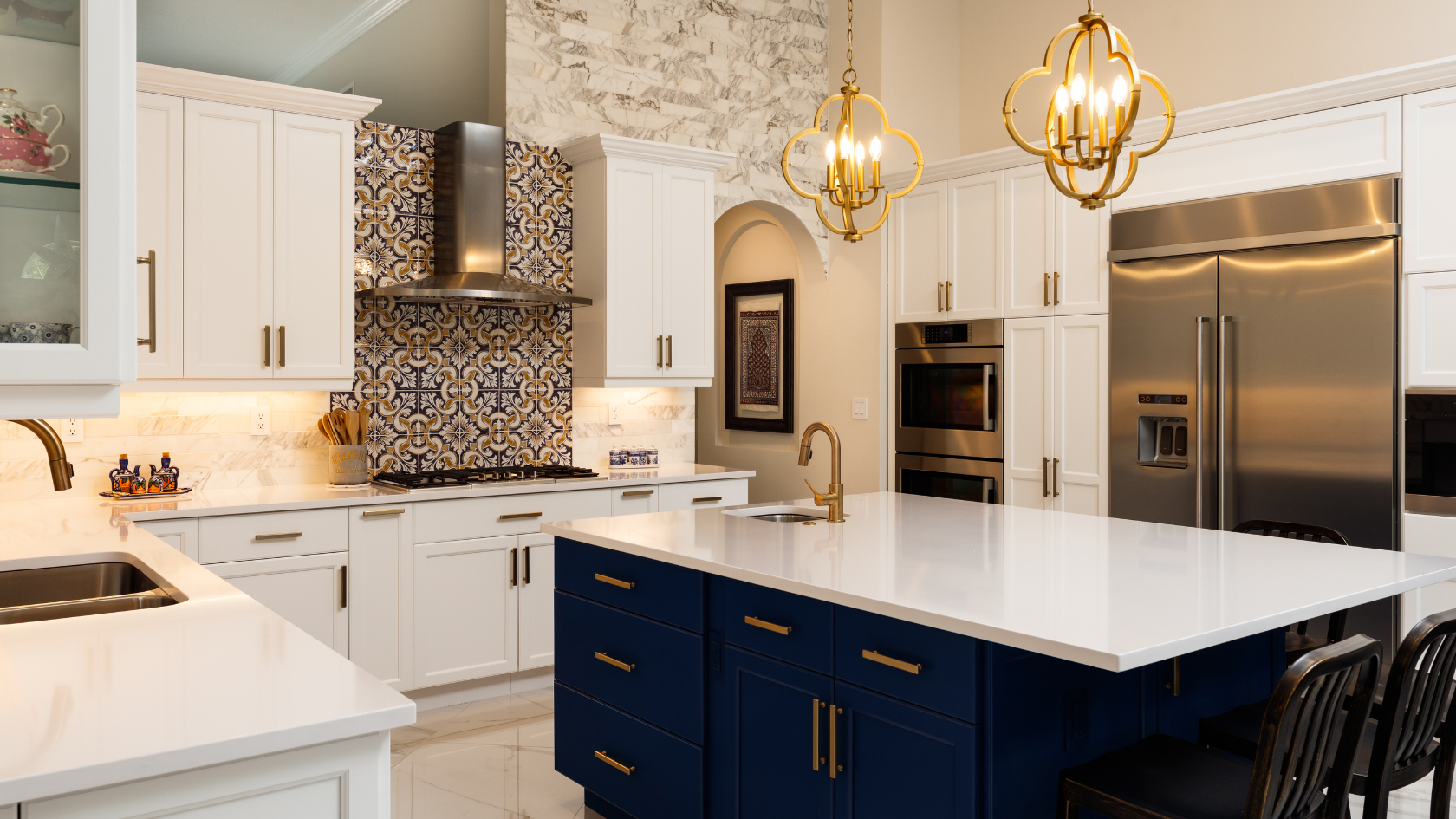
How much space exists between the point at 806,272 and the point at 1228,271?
2443mm

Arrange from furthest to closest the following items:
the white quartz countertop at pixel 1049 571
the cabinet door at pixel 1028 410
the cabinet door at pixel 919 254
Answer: the cabinet door at pixel 919 254
the cabinet door at pixel 1028 410
the white quartz countertop at pixel 1049 571

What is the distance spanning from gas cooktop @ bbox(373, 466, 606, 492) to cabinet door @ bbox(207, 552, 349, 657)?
0.42 m

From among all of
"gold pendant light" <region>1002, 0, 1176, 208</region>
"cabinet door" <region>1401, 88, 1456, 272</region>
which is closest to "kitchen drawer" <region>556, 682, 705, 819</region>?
Result: "gold pendant light" <region>1002, 0, 1176, 208</region>

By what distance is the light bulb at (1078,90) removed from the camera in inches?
92.3

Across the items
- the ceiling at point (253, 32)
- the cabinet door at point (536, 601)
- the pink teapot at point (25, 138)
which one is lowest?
the cabinet door at point (536, 601)

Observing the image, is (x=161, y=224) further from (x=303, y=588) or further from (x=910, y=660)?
(x=910, y=660)

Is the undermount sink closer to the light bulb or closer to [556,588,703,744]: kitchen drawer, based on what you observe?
[556,588,703,744]: kitchen drawer

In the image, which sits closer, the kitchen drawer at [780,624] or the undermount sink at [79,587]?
the undermount sink at [79,587]

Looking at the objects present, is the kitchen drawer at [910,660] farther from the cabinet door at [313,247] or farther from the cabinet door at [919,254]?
the cabinet door at [919,254]

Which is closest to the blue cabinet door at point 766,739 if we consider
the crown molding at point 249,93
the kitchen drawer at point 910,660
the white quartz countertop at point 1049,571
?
the kitchen drawer at point 910,660

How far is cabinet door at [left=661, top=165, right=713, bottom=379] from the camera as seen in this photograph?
490 cm

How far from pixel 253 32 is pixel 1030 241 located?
3740mm

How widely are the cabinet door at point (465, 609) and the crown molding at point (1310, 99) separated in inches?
115

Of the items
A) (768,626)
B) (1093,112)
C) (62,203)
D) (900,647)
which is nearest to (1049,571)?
(900,647)
